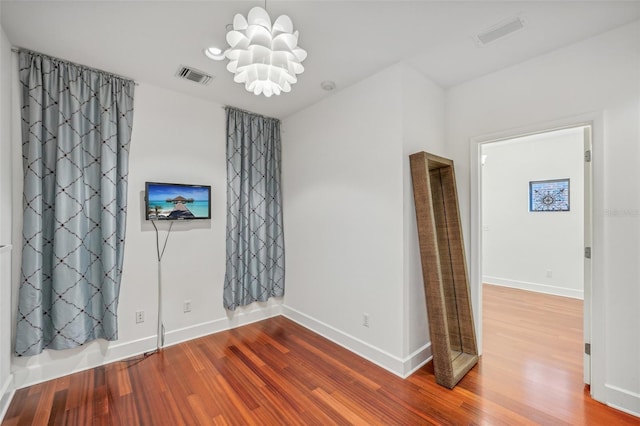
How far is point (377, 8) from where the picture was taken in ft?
6.09

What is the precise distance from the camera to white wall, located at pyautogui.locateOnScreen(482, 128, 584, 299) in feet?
15.2

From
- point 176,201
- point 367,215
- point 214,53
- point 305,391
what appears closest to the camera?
point 305,391

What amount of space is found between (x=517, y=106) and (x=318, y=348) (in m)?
2.96

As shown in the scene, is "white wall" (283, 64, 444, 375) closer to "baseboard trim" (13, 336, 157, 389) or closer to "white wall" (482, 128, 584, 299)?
"baseboard trim" (13, 336, 157, 389)

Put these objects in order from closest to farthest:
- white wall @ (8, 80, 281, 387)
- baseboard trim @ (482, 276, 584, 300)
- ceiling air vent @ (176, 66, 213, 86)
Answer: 1. ceiling air vent @ (176, 66, 213, 86)
2. white wall @ (8, 80, 281, 387)
3. baseboard trim @ (482, 276, 584, 300)

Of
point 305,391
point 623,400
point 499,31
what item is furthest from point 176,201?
point 623,400

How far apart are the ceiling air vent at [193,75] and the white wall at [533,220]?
155 inches

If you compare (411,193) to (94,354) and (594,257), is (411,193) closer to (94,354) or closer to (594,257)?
(594,257)

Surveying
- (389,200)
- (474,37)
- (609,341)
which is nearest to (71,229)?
(389,200)

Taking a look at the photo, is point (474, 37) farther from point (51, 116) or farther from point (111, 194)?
point (51, 116)

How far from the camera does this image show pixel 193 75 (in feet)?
8.92

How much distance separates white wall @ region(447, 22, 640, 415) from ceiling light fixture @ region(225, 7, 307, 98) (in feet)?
6.92

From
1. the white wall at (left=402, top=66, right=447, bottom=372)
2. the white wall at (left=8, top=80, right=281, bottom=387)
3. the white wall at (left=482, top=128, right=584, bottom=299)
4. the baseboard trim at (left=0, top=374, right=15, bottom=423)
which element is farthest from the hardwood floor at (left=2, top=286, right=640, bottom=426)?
the white wall at (left=482, top=128, right=584, bottom=299)

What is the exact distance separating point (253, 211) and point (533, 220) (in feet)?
16.0
